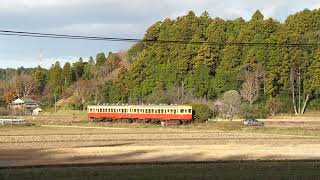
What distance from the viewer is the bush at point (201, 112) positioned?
86.1 m

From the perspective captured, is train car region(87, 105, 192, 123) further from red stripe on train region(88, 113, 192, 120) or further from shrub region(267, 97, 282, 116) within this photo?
shrub region(267, 97, 282, 116)

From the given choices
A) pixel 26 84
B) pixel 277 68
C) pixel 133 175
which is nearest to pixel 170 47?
pixel 277 68

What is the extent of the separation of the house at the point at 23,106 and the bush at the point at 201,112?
182ft

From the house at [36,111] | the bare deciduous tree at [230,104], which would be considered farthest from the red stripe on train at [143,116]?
the house at [36,111]

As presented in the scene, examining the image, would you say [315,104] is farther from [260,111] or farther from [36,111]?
[36,111]

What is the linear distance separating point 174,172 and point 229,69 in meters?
83.7

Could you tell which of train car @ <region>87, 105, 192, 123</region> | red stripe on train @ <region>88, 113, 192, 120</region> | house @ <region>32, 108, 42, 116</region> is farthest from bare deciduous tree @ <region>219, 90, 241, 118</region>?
house @ <region>32, 108, 42, 116</region>

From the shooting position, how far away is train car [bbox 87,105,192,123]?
83.7 metres

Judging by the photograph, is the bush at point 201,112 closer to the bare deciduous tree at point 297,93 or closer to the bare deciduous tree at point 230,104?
the bare deciduous tree at point 230,104

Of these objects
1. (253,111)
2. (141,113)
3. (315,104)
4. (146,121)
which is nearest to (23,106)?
(146,121)

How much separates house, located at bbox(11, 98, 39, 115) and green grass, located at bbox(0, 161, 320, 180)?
107 metres

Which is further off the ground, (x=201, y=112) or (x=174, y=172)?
(x=174, y=172)

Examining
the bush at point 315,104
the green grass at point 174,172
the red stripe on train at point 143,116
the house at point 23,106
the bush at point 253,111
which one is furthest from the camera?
the house at point 23,106

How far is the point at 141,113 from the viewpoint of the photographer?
287 feet
